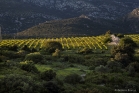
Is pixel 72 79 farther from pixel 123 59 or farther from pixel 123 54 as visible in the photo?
pixel 123 54

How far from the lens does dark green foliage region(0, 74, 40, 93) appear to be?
27.4 meters

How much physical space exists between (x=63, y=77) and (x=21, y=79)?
10.8 meters

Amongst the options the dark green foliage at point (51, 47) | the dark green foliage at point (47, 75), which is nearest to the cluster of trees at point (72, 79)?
the dark green foliage at point (47, 75)

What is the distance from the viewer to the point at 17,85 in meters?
28.2

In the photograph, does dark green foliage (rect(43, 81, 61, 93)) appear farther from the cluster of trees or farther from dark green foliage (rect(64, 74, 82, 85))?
dark green foliage (rect(64, 74, 82, 85))

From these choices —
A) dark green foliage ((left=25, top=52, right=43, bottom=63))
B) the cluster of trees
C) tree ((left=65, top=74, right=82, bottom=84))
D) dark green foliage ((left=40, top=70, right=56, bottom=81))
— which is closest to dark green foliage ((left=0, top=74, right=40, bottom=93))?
the cluster of trees

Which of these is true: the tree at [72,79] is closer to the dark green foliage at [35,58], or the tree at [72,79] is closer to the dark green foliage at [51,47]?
the dark green foliage at [35,58]

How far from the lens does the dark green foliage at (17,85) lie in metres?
27.4

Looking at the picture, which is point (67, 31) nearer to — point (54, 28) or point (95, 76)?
point (54, 28)

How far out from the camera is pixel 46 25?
188625mm

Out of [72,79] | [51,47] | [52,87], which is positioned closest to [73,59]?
[51,47]

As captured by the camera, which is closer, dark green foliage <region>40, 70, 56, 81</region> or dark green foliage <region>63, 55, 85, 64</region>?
dark green foliage <region>40, 70, 56, 81</region>

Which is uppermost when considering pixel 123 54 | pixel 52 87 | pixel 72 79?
pixel 52 87

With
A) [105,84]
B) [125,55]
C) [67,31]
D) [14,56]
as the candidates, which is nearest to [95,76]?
[105,84]
